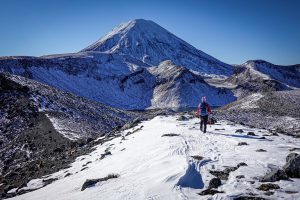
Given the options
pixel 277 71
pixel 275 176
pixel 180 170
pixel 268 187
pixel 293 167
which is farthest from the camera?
pixel 277 71

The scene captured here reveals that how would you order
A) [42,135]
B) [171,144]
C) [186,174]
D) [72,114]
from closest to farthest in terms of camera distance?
1. [186,174]
2. [171,144]
3. [42,135]
4. [72,114]

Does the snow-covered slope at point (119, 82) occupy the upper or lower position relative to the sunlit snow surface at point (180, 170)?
upper

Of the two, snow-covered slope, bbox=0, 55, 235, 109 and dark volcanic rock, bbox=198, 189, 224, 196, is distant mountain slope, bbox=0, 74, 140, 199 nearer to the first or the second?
dark volcanic rock, bbox=198, 189, 224, 196

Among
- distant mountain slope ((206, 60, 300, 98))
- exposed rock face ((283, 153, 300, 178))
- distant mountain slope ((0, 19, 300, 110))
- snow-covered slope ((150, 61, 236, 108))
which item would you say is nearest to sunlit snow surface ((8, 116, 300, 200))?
exposed rock face ((283, 153, 300, 178))

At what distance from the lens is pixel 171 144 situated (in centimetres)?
1645

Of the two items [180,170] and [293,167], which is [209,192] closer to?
[180,170]

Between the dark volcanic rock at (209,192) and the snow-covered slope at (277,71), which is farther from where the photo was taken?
the snow-covered slope at (277,71)

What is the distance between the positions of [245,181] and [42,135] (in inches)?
1179

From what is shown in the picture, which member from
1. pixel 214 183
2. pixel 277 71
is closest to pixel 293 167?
pixel 214 183

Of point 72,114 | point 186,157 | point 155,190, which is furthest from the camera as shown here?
point 72,114

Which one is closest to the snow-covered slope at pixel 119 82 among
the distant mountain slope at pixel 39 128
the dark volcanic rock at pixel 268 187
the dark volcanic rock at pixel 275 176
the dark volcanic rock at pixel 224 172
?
the distant mountain slope at pixel 39 128

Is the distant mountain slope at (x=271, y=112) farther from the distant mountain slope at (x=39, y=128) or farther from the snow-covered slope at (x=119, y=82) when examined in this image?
the snow-covered slope at (x=119, y=82)

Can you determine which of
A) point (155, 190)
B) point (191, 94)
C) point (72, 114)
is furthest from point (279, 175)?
point (191, 94)

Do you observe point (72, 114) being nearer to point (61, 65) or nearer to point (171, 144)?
point (171, 144)
